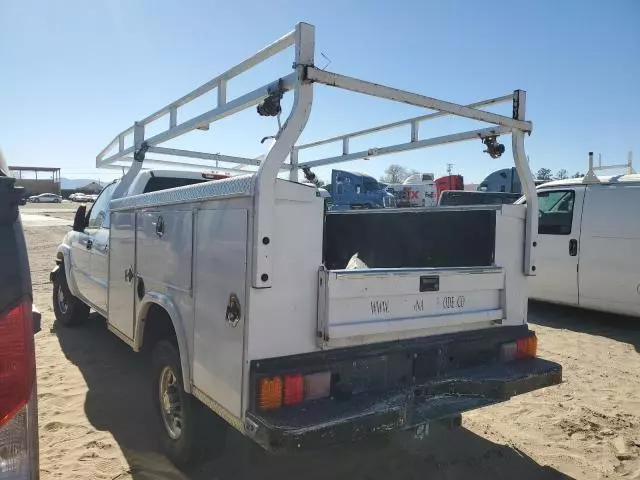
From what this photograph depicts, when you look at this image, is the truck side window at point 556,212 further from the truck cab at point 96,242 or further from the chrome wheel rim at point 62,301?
the chrome wheel rim at point 62,301

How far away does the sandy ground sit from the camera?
10.4 ft

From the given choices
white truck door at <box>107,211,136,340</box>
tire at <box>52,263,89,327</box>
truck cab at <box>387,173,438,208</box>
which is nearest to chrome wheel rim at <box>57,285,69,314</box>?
tire at <box>52,263,89,327</box>

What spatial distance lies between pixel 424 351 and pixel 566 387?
254 centimetres

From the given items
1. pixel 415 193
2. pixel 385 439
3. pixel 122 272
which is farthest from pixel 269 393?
pixel 415 193

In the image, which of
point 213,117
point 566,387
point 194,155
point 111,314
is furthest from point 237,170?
point 566,387

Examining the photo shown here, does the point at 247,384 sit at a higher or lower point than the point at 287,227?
lower

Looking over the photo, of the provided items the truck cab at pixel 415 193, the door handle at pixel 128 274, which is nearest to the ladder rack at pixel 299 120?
the door handle at pixel 128 274

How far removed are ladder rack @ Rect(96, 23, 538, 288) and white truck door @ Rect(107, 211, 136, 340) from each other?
2.29ft

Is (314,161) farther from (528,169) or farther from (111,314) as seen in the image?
(111,314)

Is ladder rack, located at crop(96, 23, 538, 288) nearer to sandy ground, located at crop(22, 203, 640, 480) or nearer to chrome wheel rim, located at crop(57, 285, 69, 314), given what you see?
sandy ground, located at crop(22, 203, 640, 480)

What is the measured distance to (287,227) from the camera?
2.43 meters

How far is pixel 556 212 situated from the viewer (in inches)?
286

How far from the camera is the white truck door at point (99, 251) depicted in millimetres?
4723

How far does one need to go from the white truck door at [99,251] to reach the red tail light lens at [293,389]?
9.33 feet
